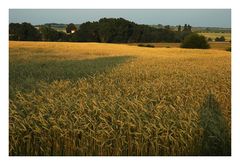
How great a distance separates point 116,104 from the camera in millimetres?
5164

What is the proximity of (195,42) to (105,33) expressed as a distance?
1.18 metres

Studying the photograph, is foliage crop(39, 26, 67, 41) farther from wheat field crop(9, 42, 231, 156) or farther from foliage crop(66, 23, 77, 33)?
wheat field crop(9, 42, 231, 156)

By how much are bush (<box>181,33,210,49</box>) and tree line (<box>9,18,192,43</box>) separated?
0.07 metres

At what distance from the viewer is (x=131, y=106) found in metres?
5.15

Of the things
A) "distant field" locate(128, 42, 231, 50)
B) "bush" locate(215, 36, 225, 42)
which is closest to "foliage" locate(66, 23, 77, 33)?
"distant field" locate(128, 42, 231, 50)

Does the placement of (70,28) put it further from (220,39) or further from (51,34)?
(220,39)

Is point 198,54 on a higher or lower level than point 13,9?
lower

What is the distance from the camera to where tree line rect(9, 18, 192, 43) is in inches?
217

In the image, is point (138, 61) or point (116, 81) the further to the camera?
point (138, 61)
